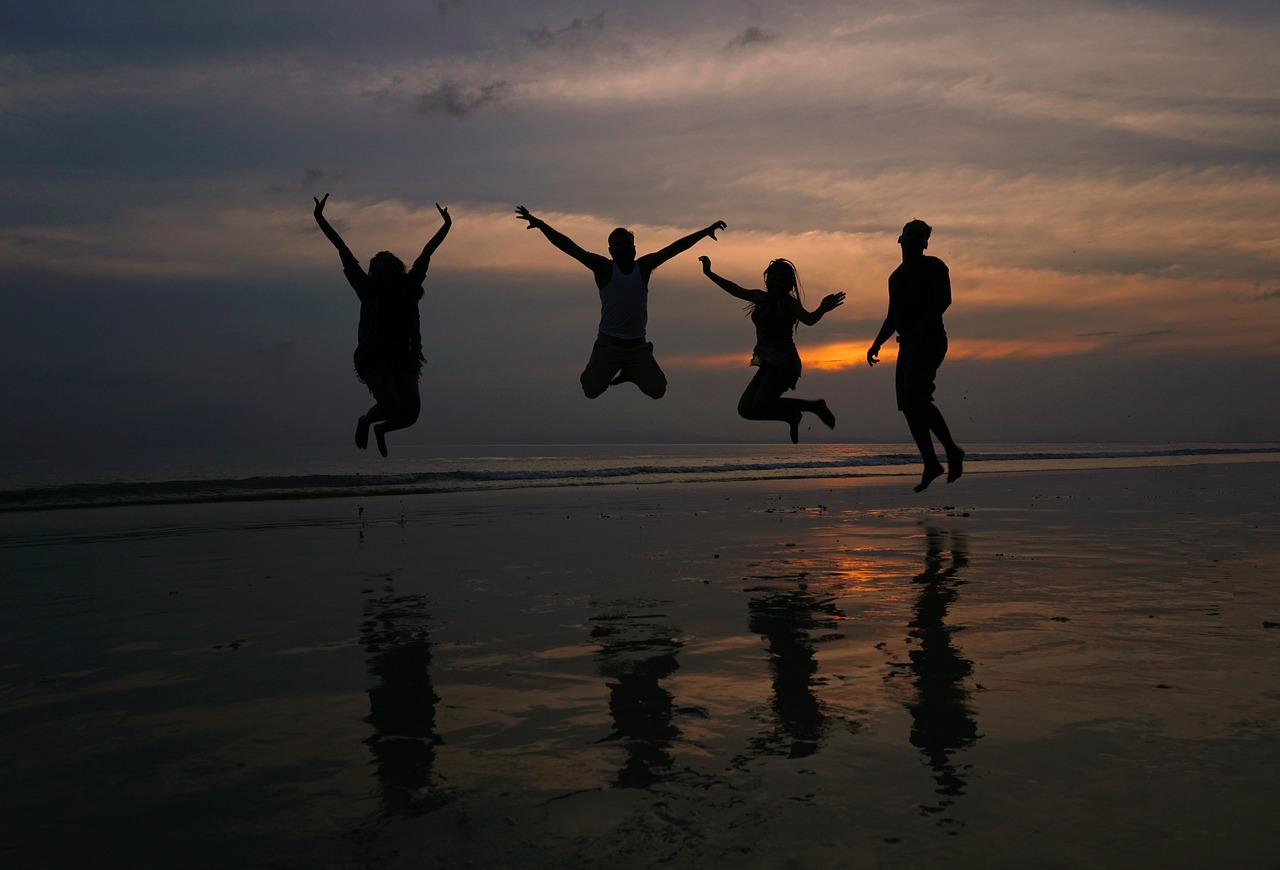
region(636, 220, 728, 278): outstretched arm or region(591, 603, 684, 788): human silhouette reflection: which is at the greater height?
region(636, 220, 728, 278): outstretched arm

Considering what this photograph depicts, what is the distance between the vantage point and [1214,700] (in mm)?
4062

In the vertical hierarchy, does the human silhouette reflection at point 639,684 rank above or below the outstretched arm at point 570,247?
below

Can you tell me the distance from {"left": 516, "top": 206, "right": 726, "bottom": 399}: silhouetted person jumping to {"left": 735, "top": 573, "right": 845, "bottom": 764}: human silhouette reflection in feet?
14.4

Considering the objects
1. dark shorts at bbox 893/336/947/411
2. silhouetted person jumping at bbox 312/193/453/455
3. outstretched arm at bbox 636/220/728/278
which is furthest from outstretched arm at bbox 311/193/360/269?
dark shorts at bbox 893/336/947/411

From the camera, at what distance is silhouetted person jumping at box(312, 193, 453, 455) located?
11.0 meters

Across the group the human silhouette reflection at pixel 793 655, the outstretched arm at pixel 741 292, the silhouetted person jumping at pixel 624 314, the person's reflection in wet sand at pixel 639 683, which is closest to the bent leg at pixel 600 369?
the silhouetted person jumping at pixel 624 314

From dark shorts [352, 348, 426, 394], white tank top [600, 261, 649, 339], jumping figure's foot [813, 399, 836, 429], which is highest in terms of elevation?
white tank top [600, 261, 649, 339]

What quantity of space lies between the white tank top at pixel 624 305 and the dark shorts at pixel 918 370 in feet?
10.3

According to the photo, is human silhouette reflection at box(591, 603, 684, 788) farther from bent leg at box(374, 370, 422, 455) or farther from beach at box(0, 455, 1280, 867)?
bent leg at box(374, 370, 422, 455)

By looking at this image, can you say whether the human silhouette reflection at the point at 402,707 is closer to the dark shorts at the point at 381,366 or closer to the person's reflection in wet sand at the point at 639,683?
the person's reflection in wet sand at the point at 639,683

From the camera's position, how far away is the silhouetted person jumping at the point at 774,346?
1231 cm

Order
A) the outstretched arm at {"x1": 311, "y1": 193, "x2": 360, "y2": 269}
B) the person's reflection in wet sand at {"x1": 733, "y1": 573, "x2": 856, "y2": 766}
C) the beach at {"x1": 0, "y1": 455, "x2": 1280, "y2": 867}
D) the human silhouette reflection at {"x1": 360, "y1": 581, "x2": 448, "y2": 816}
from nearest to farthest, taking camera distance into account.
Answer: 1. the beach at {"x1": 0, "y1": 455, "x2": 1280, "y2": 867}
2. the human silhouette reflection at {"x1": 360, "y1": 581, "x2": 448, "y2": 816}
3. the person's reflection in wet sand at {"x1": 733, "y1": 573, "x2": 856, "y2": 766}
4. the outstretched arm at {"x1": 311, "y1": 193, "x2": 360, "y2": 269}

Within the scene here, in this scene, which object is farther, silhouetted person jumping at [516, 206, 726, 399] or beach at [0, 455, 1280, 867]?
silhouetted person jumping at [516, 206, 726, 399]

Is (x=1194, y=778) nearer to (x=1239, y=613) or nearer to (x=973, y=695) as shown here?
(x=973, y=695)
